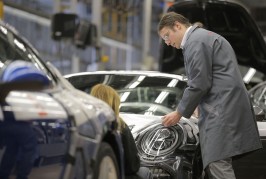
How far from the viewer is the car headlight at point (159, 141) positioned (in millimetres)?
5822

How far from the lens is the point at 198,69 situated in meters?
5.33

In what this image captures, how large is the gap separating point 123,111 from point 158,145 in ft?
3.18

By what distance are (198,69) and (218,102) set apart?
31 cm

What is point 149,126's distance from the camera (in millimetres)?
6023

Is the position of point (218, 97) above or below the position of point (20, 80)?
below

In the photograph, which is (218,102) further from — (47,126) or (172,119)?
(47,126)

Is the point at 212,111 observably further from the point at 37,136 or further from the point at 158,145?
the point at 37,136

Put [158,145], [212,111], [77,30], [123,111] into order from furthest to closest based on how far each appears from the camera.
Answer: [77,30] → [123,111] → [158,145] → [212,111]

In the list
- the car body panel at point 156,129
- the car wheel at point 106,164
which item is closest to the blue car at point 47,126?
the car wheel at point 106,164

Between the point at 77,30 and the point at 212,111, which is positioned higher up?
the point at 212,111

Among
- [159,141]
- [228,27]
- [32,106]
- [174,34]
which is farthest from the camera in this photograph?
[228,27]

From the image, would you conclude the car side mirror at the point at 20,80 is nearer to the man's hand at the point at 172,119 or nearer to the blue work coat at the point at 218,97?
the blue work coat at the point at 218,97

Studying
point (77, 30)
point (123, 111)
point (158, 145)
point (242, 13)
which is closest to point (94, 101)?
point (158, 145)

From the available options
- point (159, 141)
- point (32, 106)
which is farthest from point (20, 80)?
point (159, 141)
